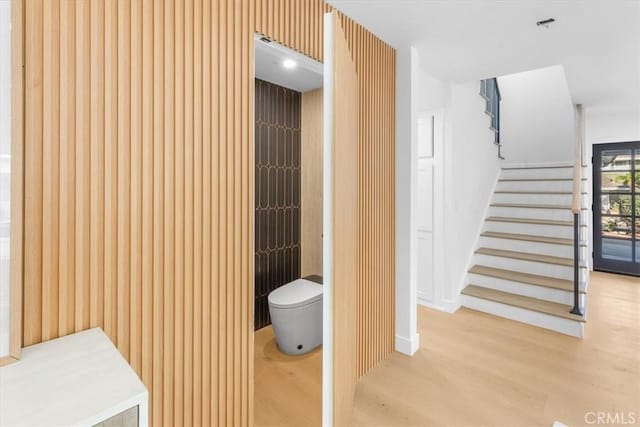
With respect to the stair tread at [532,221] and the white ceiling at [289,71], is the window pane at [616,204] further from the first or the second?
the white ceiling at [289,71]

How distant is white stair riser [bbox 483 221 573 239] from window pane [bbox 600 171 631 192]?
177 cm

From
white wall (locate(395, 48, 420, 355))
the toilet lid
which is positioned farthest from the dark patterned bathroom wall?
white wall (locate(395, 48, 420, 355))

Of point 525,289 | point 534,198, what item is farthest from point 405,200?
point 534,198

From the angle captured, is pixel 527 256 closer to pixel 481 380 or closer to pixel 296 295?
pixel 481 380

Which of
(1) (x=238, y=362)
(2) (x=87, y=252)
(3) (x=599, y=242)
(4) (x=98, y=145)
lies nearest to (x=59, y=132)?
(4) (x=98, y=145)

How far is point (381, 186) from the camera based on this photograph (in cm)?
234

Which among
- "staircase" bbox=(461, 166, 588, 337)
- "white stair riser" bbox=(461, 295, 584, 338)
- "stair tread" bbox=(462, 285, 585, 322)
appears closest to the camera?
"white stair riser" bbox=(461, 295, 584, 338)

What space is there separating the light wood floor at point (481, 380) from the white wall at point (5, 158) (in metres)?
1.38

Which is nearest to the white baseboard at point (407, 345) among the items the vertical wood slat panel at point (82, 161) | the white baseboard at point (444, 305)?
the white baseboard at point (444, 305)

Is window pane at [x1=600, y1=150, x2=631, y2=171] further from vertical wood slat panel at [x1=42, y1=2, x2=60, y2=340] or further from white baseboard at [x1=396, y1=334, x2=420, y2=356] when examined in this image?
vertical wood slat panel at [x1=42, y1=2, x2=60, y2=340]

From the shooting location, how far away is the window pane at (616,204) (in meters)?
4.55

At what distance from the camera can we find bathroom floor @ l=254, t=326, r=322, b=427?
71.2 inches

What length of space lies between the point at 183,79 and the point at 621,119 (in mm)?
5956

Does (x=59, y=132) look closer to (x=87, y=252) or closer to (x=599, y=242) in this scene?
(x=87, y=252)
